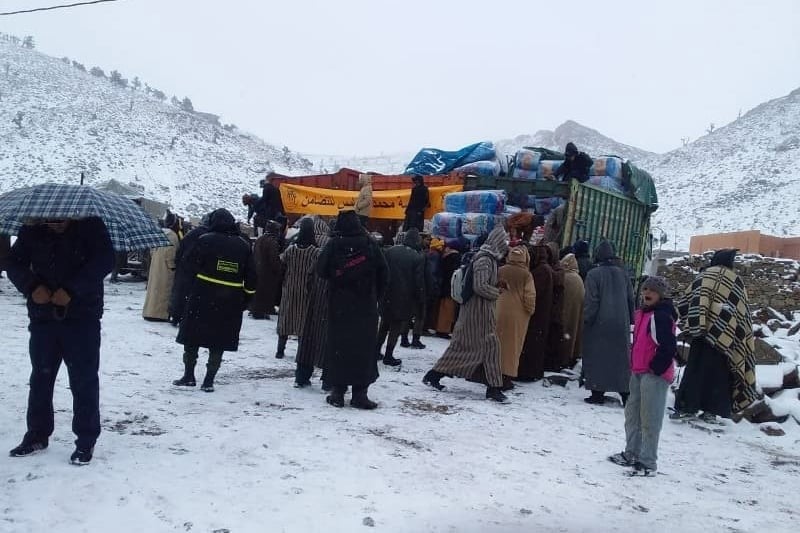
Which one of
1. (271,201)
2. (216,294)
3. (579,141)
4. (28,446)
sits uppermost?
(579,141)

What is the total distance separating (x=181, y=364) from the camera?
6.66 metres

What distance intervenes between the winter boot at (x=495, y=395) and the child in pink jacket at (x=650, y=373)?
1.67 m

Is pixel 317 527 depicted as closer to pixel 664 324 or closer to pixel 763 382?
pixel 664 324

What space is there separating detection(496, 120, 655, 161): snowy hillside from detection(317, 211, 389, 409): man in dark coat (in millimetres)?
68615

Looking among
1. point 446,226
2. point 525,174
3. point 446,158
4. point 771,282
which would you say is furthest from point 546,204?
point 771,282

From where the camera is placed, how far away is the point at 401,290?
7.52 meters

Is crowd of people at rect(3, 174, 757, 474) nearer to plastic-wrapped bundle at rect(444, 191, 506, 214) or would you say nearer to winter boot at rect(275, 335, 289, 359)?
winter boot at rect(275, 335, 289, 359)

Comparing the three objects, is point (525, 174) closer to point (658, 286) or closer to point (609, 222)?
point (609, 222)

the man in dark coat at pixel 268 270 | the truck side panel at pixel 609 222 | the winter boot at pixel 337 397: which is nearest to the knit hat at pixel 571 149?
the truck side panel at pixel 609 222

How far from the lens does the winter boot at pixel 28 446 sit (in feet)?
11.9

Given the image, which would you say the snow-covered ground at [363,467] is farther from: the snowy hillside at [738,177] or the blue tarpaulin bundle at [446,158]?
the snowy hillside at [738,177]

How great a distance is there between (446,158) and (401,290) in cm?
552

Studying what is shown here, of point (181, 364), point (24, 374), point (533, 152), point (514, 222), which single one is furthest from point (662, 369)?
point (533, 152)

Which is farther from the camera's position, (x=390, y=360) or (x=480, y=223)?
(x=480, y=223)
